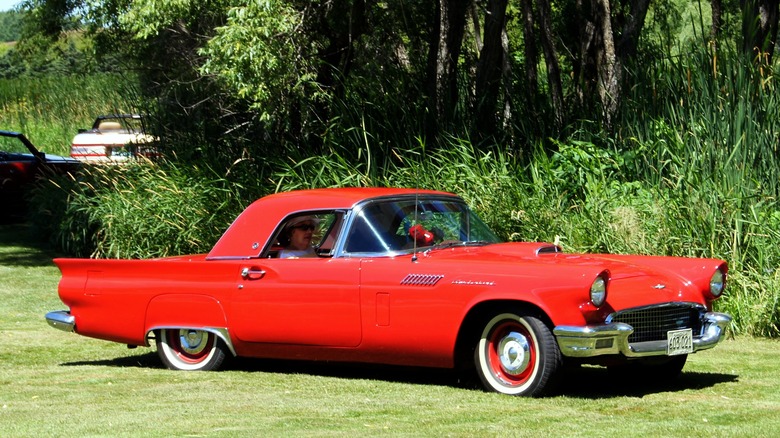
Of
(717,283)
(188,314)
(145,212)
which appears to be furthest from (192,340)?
(145,212)

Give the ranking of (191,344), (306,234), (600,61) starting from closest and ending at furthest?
1. (306,234)
2. (191,344)
3. (600,61)

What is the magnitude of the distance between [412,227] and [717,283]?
6.47 feet

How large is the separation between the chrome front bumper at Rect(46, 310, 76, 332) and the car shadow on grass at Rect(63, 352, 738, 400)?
279 millimetres

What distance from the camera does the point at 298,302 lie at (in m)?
8.23

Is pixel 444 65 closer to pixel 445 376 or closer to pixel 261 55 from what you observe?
pixel 261 55

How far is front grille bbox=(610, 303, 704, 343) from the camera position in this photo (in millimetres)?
7372

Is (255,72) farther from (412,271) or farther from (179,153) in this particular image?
(412,271)

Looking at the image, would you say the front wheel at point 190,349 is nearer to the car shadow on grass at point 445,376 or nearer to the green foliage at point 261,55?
the car shadow on grass at point 445,376

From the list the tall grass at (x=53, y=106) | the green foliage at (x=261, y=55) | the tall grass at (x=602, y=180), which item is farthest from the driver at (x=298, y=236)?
the tall grass at (x=53, y=106)

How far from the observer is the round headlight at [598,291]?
7.09 metres

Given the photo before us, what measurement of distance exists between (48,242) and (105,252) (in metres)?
3.37

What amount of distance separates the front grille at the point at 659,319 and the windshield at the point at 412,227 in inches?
56.9

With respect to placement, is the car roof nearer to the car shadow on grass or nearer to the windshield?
the windshield

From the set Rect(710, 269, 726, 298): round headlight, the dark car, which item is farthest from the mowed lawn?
the dark car
